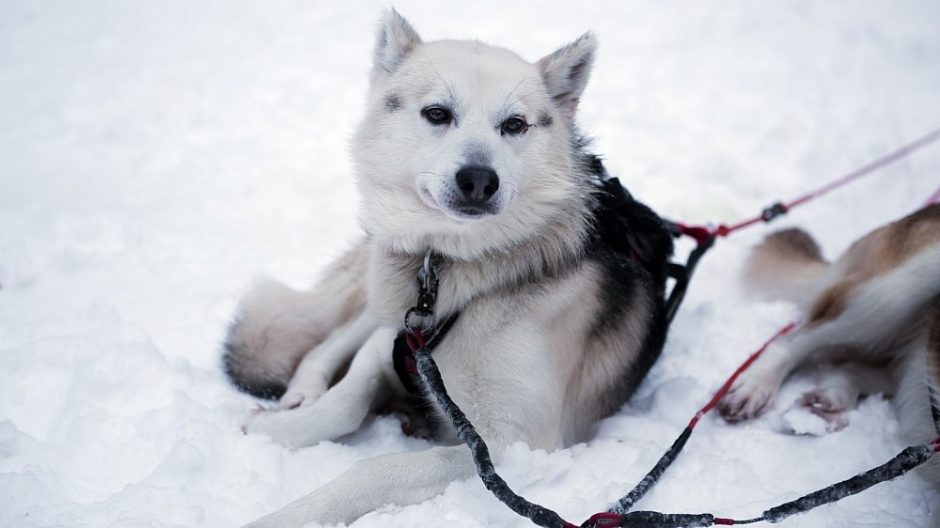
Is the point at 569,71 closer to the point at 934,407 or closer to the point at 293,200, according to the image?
the point at 934,407

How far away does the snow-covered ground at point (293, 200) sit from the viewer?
234 centimetres

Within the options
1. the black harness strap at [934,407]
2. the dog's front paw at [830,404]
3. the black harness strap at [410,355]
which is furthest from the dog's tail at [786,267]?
the black harness strap at [410,355]

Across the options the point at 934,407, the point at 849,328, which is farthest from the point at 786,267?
the point at 934,407

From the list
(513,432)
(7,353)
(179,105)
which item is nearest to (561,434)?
(513,432)

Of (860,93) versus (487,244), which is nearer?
(487,244)

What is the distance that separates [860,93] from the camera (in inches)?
247

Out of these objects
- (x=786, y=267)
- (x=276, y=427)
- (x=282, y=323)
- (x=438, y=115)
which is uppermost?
(x=786, y=267)

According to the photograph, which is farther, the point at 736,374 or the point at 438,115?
the point at 736,374

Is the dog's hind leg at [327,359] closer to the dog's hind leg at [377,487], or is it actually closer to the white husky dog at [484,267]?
the white husky dog at [484,267]

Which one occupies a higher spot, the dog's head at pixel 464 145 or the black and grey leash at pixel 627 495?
the dog's head at pixel 464 145

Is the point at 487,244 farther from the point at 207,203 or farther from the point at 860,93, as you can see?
the point at 860,93

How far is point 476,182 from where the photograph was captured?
2221 millimetres

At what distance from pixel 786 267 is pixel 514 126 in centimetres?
190

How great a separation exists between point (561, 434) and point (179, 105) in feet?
14.3
